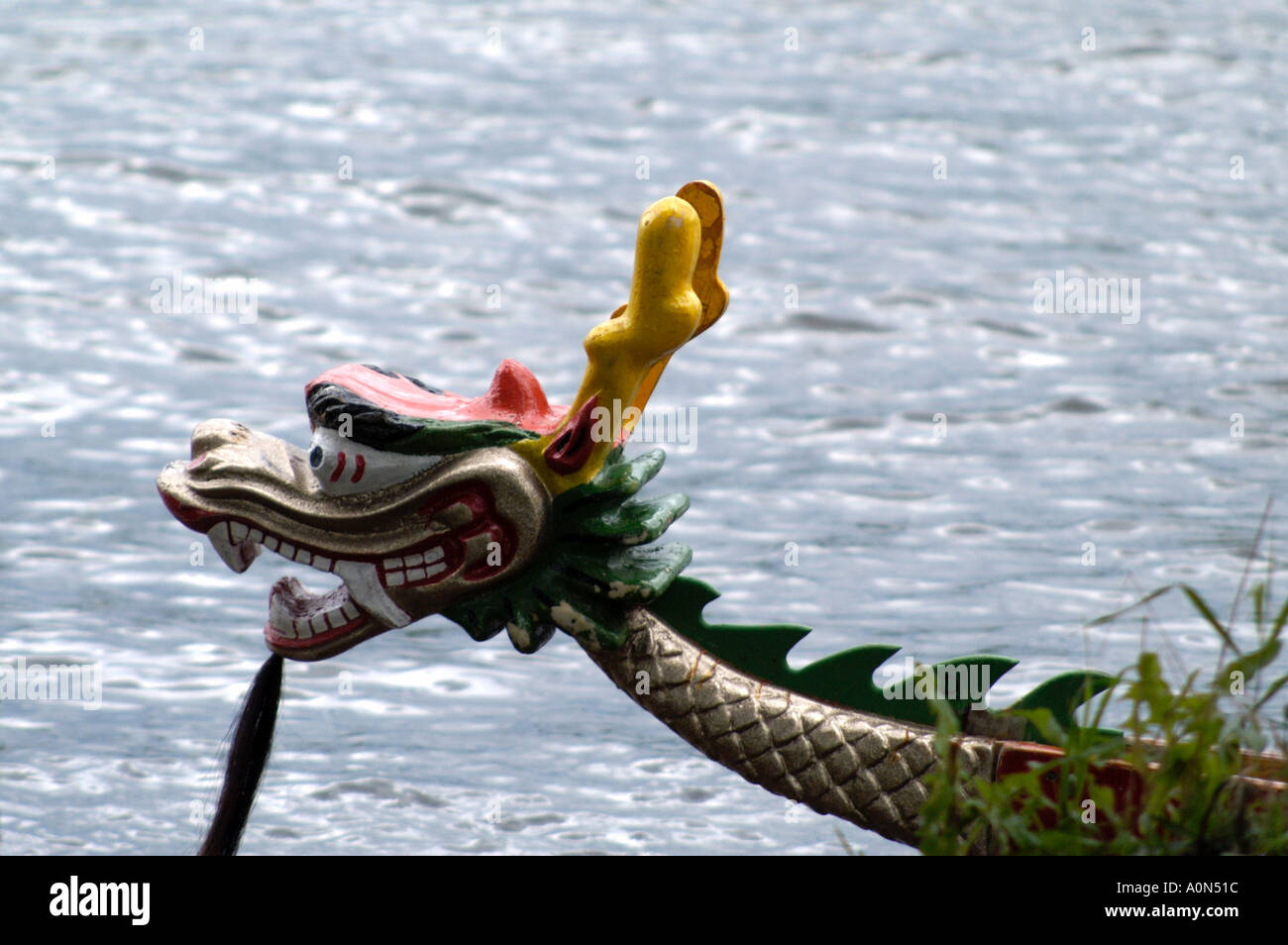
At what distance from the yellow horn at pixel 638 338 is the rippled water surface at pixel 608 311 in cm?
69

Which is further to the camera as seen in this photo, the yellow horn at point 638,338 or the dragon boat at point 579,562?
the dragon boat at point 579,562

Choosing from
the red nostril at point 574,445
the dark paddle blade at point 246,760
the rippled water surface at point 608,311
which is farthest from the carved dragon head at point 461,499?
the rippled water surface at point 608,311

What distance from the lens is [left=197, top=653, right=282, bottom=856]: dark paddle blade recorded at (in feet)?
8.54

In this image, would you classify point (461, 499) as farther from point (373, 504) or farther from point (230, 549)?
point (230, 549)

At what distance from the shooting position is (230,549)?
2533mm

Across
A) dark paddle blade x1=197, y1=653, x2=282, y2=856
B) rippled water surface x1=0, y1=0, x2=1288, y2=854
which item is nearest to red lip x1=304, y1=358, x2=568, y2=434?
dark paddle blade x1=197, y1=653, x2=282, y2=856

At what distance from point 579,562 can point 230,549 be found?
517 mm

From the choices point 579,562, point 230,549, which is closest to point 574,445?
point 579,562

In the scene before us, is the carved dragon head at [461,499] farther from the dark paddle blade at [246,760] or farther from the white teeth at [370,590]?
the dark paddle blade at [246,760]

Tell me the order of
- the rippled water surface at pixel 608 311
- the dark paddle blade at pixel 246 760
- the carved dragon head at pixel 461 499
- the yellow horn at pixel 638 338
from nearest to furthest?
the yellow horn at pixel 638 338 → the carved dragon head at pixel 461 499 → the dark paddle blade at pixel 246 760 → the rippled water surface at pixel 608 311

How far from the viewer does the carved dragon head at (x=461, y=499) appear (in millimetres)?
2426
